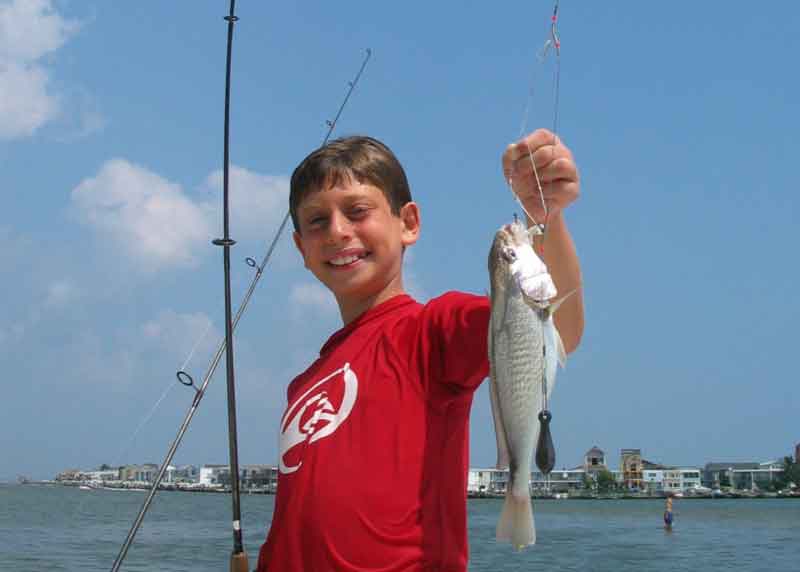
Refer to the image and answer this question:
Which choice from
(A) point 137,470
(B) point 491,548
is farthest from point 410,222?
(B) point 491,548

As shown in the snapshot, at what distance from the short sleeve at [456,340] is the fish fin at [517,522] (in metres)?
0.29

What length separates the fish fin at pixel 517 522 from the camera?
1.66 meters

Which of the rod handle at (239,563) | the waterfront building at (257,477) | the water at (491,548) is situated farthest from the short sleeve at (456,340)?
the waterfront building at (257,477)

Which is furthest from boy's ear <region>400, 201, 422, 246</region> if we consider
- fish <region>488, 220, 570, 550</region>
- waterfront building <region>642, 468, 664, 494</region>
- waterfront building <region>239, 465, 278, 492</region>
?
waterfront building <region>642, 468, 664, 494</region>

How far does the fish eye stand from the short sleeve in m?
0.20

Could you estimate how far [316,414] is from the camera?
6.79ft

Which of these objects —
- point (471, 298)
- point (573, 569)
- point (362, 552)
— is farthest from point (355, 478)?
point (573, 569)

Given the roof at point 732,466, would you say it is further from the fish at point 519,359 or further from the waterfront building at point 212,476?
the fish at point 519,359

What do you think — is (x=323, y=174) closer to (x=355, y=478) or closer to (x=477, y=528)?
(x=355, y=478)

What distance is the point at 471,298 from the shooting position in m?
1.92

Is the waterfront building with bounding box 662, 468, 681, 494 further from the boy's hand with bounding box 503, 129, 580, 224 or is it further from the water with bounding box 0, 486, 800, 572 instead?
the boy's hand with bounding box 503, 129, 580, 224

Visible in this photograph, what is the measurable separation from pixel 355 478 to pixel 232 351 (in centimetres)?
259

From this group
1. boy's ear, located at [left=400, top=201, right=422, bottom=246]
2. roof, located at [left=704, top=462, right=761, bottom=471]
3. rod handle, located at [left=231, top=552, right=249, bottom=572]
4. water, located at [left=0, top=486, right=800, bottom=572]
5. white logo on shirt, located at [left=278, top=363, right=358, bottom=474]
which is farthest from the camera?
roof, located at [left=704, top=462, right=761, bottom=471]

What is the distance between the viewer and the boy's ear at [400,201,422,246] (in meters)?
2.29
